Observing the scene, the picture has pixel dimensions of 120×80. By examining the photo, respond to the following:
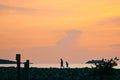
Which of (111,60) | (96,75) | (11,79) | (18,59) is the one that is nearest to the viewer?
(18,59)

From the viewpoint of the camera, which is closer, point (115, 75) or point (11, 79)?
point (11, 79)

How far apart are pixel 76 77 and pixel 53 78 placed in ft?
6.97

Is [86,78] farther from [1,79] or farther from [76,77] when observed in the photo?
[1,79]

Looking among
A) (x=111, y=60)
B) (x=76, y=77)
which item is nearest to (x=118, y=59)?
(x=111, y=60)

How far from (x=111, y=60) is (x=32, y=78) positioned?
10370 millimetres

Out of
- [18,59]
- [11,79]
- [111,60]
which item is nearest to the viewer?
[18,59]

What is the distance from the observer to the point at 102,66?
4519cm

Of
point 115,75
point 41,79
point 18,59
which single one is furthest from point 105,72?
point 18,59

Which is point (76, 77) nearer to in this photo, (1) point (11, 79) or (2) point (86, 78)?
(2) point (86, 78)

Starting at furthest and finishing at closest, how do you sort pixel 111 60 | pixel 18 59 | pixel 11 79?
pixel 111 60
pixel 11 79
pixel 18 59

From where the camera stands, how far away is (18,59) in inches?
1070

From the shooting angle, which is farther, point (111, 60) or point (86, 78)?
point (111, 60)

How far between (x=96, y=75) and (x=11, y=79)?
857cm

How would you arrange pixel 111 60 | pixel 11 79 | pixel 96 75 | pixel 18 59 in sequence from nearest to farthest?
pixel 18 59
pixel 11 79
pixel 96 75
pixel 111 60
